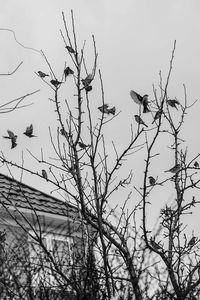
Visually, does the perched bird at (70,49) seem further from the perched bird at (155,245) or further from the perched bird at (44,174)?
the perched bird at (155,245)

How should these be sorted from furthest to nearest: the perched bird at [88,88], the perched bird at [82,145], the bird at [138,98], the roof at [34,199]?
the roof at [34,199]
the perched bird at [82,145]
the perched bird at [88,88]
the bird at [138,98]

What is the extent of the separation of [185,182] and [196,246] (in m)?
0.62

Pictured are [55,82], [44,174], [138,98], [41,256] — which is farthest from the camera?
[41,256]

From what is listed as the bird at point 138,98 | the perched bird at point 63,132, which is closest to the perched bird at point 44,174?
the perched bird at point 63,132

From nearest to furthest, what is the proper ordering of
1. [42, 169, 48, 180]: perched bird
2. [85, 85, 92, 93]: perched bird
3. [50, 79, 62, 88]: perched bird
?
[85, 85, 92, 93]: perched bird, [50, 79, 62, 88]: perched bird, [42, 169, 48, 180]: perched bird

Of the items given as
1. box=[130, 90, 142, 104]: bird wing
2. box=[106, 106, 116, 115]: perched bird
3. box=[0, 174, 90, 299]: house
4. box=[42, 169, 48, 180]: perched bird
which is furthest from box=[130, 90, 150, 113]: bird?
box=[42, 169, 48, 180]: perched bird

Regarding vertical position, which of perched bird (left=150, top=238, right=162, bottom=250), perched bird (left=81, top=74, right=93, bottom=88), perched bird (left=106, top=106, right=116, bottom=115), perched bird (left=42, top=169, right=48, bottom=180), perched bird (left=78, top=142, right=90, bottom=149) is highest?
perched bird (left=81, top=74, right=93, bottom=88)

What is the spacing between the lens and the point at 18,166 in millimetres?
6195

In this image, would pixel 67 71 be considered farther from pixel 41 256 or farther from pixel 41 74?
pixel 41 256

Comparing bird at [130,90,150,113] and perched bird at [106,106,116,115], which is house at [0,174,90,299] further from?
bird at [130,90,150,113]

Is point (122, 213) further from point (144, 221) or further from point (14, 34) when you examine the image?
point (14, 34)

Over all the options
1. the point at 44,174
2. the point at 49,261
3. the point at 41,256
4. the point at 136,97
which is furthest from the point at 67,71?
the point at 41,256

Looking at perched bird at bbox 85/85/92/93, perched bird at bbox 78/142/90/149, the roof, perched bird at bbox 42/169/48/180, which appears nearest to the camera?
perched bird at bbox 85/85/92/93

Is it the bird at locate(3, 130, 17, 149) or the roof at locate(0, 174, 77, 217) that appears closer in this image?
the bird at locate(3, 130, 17, 149)
